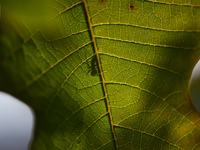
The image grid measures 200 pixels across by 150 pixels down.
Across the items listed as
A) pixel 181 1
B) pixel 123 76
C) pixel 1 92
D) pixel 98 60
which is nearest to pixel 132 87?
pixel 123 76

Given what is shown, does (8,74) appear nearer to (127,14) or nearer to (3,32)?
(3,32)

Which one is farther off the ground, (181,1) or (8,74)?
(181,1)

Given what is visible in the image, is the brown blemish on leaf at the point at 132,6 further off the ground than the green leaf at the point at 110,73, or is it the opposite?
the brown blemish on leaf at the point at 132,6

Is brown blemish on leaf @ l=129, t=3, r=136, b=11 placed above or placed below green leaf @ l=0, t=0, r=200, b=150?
above

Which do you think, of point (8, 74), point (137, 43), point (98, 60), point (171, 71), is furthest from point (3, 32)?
point (171, 71)

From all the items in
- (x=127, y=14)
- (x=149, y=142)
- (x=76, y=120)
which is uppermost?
(x=127, y=14)

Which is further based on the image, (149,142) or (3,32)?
(149,142)

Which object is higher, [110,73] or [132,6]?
[132,6]
